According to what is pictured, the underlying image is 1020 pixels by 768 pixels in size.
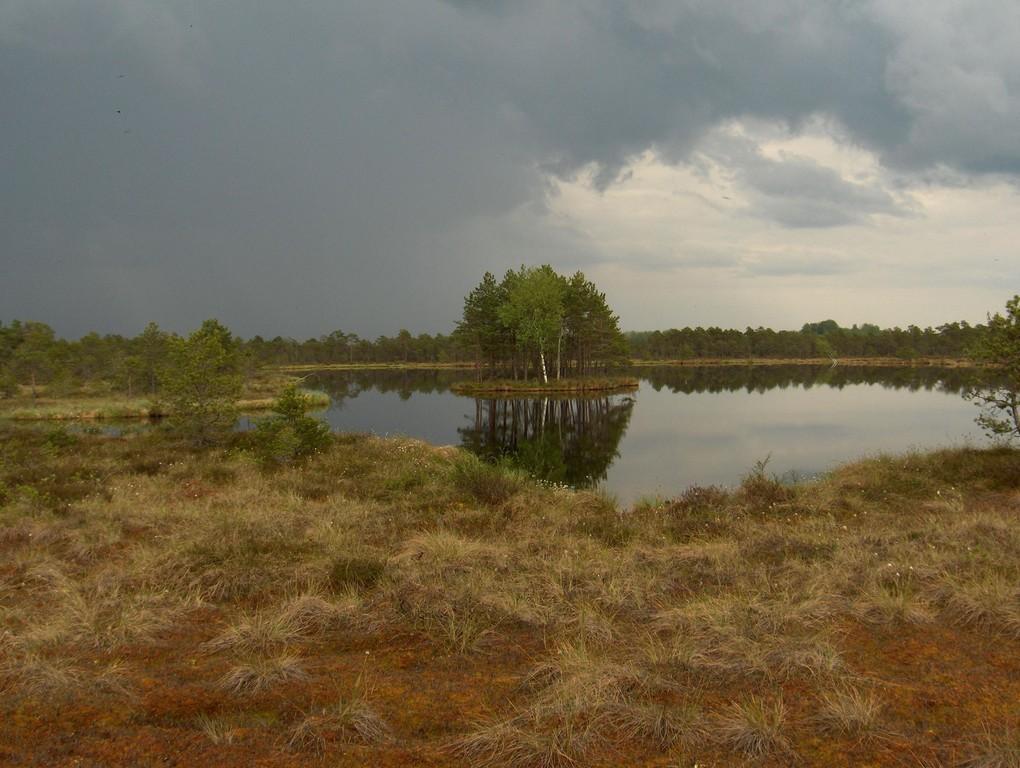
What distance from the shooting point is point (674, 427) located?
119 ft

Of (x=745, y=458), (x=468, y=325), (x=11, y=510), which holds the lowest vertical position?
(x=745, y=458)

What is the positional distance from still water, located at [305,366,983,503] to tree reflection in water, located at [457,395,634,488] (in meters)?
0.07

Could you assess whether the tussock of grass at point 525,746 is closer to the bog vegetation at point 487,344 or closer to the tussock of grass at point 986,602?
the tussock of grass at point 986,602

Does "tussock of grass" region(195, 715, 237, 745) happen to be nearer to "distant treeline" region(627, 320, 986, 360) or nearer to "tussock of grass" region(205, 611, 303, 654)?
"tussock of grass" region(205, 611, 303, 654)

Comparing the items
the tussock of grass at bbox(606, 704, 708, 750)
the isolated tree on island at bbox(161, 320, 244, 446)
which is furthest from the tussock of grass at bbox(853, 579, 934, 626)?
the isolated tree on island at bbox(161, 320, 244, 446)

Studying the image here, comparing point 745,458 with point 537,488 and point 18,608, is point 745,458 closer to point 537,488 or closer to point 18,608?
point 537,488

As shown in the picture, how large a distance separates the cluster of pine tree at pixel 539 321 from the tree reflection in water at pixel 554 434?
10919mm

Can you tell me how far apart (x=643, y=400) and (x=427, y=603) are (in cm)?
5012

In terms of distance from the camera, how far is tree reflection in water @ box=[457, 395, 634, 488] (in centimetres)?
2470

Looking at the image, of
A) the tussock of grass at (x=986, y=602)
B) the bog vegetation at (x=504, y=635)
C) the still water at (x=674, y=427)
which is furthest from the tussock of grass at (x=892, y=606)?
the still water at (x=674, y=427)

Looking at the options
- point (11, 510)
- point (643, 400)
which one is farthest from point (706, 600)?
point (643, 400)

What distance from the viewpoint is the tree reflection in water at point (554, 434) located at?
973 inches

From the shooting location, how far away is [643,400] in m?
55.2

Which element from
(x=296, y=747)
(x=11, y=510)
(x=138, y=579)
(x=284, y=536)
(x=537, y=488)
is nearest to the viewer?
(x=296, y=747)
